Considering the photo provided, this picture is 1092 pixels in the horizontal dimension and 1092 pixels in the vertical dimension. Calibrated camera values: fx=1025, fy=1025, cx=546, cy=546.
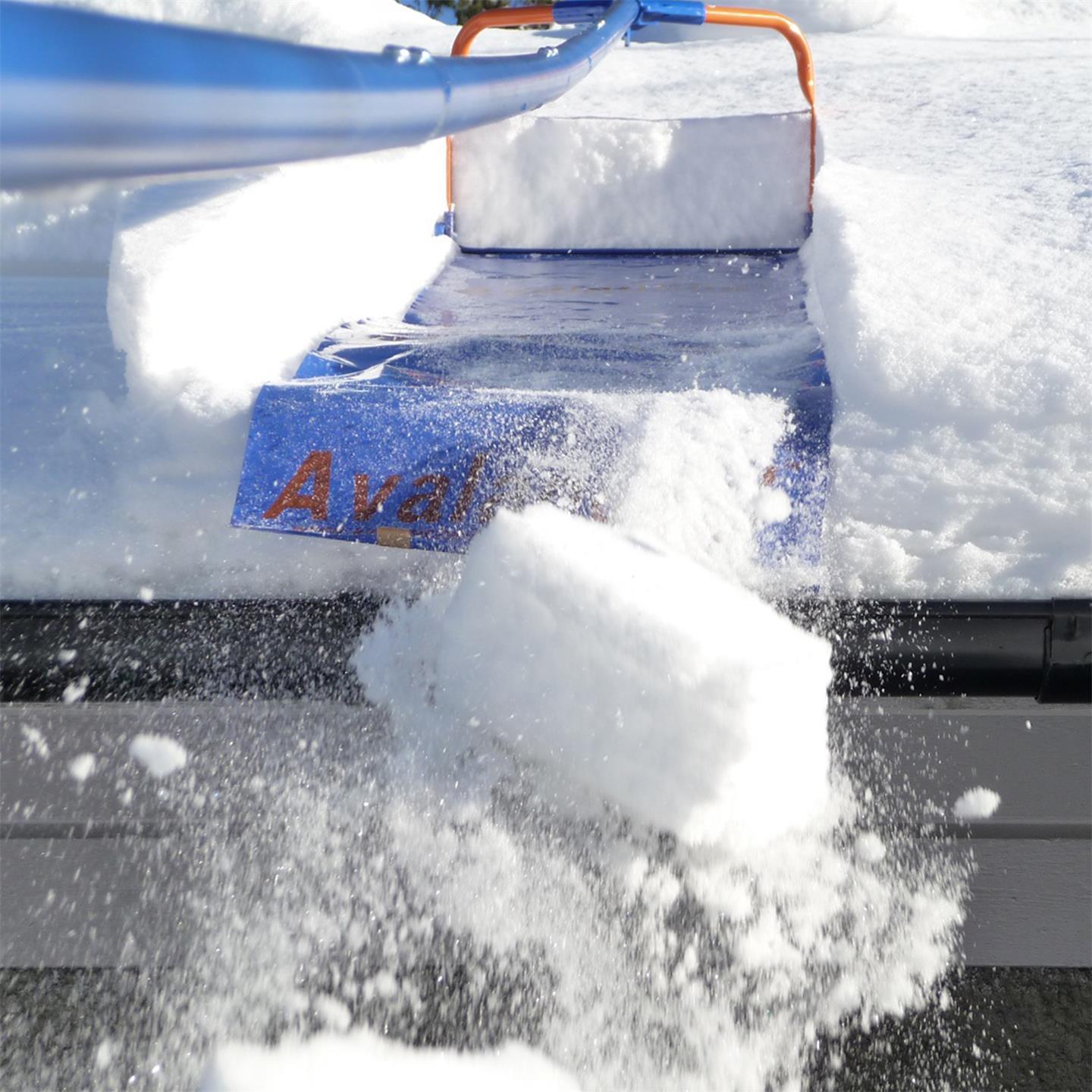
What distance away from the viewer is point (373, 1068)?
962 millimetres

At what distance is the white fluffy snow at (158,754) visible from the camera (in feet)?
3.42

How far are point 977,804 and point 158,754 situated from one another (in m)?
0.85

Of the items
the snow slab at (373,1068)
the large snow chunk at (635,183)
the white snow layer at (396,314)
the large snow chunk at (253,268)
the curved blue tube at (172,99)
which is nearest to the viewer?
the curved blue tube at (172,99)

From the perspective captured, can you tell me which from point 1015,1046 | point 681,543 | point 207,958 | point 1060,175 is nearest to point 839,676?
point 681,543

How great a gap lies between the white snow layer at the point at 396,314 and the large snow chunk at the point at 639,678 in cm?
19

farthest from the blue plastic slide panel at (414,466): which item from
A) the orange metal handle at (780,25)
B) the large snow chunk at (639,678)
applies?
the orange metal handle at (780,25)

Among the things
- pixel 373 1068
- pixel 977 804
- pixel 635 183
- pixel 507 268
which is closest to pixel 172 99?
pixel 373 1068

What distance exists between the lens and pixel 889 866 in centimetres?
103

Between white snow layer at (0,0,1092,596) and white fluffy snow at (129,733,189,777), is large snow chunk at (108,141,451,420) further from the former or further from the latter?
white fluffy snow at (129,733,189,777)

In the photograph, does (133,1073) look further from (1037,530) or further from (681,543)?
(1037,530)

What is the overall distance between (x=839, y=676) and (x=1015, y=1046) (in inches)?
21.2

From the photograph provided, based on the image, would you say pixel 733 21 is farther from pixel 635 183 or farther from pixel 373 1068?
pixel 373 1068

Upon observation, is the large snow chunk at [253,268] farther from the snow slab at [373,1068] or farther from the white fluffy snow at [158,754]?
the snow slab at [373,1068]

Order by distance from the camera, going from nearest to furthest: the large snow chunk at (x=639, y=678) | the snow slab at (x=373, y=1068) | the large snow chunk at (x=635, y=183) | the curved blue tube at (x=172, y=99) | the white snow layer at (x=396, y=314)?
the curved blue tube at (x=172, y=99), the large snow chunk at (x=639, y=678), the snow slab at (x=373, y=1068), the white snow layer at (x=396, y=314), the large snow chunk at (x=635, y=183)
